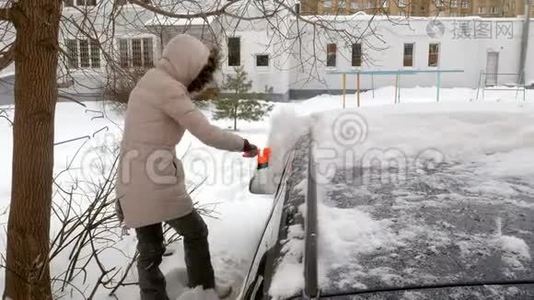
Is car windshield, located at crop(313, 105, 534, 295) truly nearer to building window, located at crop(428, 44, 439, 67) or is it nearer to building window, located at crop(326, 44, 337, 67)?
building window, located at crop(326, 44, 337, 67)

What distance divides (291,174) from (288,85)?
21.1 m

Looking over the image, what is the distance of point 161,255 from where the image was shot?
2906mm

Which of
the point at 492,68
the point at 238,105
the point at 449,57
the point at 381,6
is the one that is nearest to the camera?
the point at 381,6

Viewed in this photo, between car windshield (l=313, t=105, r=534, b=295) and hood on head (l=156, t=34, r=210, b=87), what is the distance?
76cm

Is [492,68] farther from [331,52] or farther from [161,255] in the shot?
[161,255]

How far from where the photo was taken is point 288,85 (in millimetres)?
23281

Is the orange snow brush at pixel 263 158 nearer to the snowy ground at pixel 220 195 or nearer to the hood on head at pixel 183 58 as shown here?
the snowy ground at pixel 220 195

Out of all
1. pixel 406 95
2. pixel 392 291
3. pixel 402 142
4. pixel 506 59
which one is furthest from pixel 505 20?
pixel 392 291

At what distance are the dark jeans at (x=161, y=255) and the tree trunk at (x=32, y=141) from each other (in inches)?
18.9

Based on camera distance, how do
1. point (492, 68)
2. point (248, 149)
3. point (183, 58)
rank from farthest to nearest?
point (492, 68) < point (248, 149) < point (183, 58)

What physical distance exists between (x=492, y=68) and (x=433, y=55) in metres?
3.05

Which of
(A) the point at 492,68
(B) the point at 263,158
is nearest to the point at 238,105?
(B) the point at 263,158

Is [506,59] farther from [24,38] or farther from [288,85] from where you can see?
[24,38]

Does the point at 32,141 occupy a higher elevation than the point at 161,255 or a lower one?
higher
